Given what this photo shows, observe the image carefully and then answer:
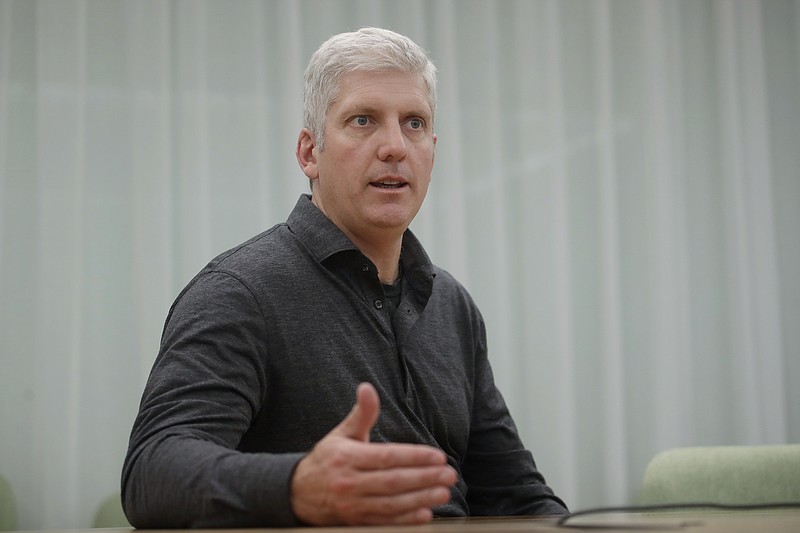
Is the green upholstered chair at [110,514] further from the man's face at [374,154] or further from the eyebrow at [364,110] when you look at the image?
the eyebrow at [364,110]

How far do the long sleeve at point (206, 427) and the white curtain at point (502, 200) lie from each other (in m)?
1.19

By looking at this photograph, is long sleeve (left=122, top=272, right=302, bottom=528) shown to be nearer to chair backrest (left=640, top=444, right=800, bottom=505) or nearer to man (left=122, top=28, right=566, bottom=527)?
man (left=122, top=28, right=566, bottom=527)

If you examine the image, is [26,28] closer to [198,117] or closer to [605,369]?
[198,117]

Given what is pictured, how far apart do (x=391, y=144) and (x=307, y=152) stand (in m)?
0.21

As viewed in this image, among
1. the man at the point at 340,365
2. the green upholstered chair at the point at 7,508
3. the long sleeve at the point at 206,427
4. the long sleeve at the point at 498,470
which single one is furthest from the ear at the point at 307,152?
the green upholstered chair at the point at 7,508

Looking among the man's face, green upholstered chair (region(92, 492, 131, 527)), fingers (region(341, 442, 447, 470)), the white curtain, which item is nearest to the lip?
the man's face

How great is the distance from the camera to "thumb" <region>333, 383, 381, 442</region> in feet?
3.15

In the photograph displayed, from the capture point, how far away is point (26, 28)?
257cm

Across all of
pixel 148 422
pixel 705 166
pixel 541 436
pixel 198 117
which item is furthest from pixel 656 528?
pixel 705 166

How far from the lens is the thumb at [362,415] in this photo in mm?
961

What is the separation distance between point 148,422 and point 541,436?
5.60 feet

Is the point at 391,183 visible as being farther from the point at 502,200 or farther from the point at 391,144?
the point at 502,200

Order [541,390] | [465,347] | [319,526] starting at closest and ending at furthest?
[319,526], [465,347], [541,390]

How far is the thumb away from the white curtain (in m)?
1.64
